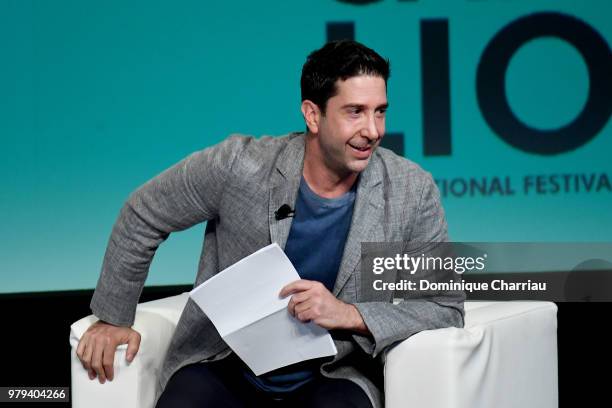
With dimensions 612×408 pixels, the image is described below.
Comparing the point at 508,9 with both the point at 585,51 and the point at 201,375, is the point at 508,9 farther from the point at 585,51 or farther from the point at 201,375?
the point at 201,375

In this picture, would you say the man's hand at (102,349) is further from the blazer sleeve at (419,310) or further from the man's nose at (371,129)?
the man's nose at (371,129)

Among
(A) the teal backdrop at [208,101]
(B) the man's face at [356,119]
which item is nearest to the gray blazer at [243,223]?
A: (B) the man's face at [356,119]

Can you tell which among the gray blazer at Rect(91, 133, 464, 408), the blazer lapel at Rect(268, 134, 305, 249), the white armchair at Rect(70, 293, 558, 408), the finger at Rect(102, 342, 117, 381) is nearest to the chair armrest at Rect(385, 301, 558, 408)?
the white armchair at Rect(70, 293, 558, 408)

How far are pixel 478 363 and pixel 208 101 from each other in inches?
100

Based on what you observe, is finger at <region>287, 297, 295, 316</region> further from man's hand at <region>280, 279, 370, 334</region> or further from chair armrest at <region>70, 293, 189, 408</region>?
chair armrest at <region>70, 293, 189, 408</region>

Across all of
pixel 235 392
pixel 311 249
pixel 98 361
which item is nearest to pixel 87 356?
pixel 98 361

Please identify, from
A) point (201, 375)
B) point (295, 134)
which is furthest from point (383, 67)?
point (201, 375)

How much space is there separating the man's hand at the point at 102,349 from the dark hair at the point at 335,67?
0.73m

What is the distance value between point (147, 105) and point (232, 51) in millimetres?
457

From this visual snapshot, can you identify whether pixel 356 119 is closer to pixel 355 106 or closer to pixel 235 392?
pixel 355 106

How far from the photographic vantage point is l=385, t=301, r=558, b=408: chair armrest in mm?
2172

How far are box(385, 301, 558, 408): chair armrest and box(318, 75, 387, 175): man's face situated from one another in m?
0.46

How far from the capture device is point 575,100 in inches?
180

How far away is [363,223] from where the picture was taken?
2.40 metres
